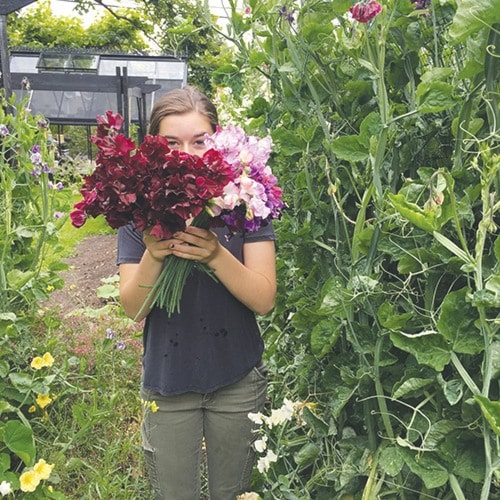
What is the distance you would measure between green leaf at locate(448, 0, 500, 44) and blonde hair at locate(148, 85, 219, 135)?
75cm

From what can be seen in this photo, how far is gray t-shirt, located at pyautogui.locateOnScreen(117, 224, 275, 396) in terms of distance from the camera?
58.4 inches

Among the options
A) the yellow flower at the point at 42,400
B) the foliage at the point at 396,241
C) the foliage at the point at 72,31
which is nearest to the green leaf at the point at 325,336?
the foliage at the point at 396,241

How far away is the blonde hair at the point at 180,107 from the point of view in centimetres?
146

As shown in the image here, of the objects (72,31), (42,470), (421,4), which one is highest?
(72,31)

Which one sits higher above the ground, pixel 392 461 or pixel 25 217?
pixel 25 217

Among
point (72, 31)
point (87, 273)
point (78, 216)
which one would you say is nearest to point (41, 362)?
point (78, 216)

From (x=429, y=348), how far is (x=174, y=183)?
1.58 feet

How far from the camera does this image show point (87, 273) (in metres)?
4.84

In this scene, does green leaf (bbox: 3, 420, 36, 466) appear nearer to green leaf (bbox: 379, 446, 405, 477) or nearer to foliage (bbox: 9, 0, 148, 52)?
green leaf (bbox: 379, 446, 405, 477)

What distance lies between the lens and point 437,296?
1.07 metres

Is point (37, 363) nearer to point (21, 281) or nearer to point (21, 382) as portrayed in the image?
point (21, 382)

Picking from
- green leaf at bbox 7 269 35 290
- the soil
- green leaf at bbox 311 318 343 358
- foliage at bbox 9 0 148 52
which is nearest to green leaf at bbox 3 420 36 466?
green leaf at bbox 7 269 35 290

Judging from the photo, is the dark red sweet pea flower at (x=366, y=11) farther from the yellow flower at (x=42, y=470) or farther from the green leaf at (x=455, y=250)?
the yellow flower at (x=42, y=470)

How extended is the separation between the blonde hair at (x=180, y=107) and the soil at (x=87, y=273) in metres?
1.99
